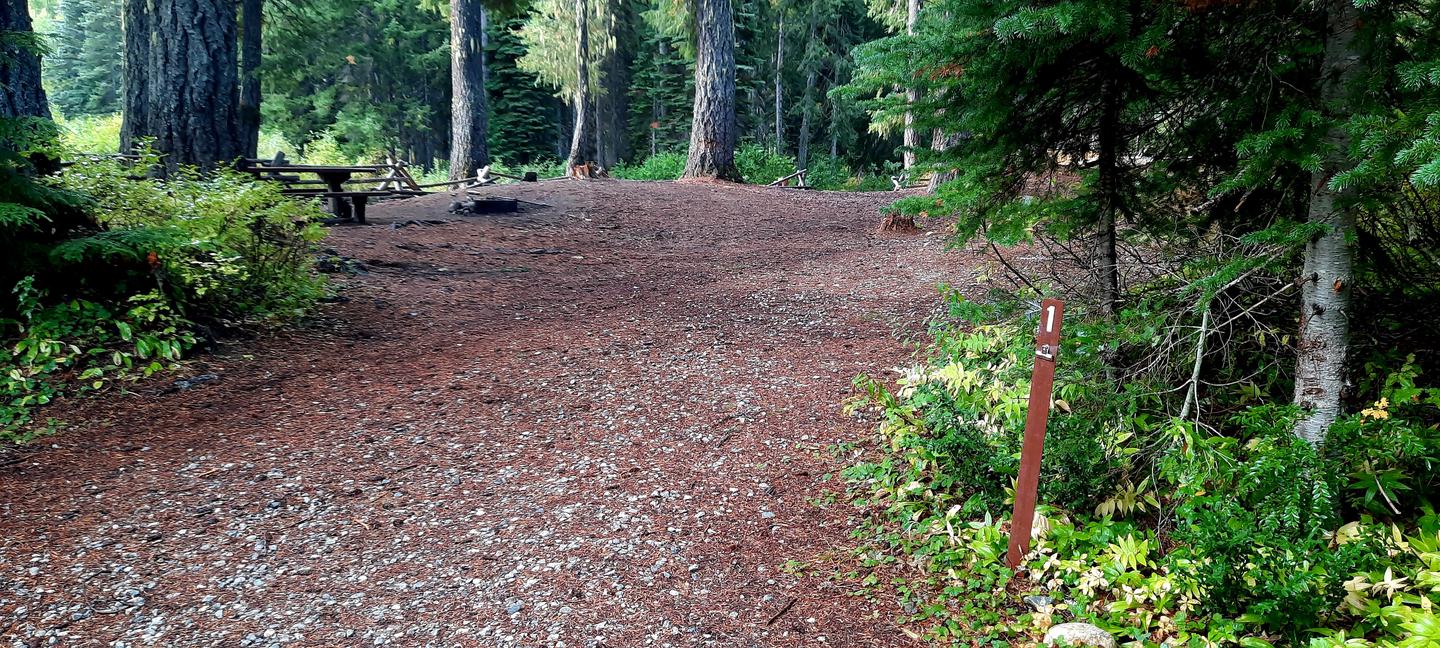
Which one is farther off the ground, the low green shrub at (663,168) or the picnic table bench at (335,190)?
the low green shrub at (663,168)

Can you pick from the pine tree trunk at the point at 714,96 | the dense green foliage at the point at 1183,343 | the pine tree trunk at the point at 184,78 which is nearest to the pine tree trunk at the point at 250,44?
the pine tree trunk at the point at 714,96

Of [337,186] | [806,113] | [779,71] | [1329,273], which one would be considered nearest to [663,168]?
[779,71]

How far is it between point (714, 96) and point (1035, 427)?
14.7 meters

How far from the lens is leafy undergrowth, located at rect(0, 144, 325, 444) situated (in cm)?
494

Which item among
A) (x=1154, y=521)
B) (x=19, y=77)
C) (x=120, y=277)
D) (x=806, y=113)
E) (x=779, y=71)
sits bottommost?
(x=1154, y=521)

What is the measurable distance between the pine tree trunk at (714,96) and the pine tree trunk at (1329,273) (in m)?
14.4

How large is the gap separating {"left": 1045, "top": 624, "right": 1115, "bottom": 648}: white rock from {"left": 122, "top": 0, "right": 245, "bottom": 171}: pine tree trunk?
28.5ft

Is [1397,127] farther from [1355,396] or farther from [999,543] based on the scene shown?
[999,543]

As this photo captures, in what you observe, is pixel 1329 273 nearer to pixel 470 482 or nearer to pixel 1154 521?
pixel 1154 521

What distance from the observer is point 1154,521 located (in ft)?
11.5

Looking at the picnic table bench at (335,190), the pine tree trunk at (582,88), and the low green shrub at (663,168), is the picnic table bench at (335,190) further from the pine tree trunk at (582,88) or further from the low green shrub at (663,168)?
the low green shrub at (663,168)

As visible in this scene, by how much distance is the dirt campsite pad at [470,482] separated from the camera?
3.22 m

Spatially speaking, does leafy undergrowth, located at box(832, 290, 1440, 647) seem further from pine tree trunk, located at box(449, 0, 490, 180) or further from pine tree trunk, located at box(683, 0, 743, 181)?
pine tree trunk, located at box(449, 0, 490, 180)

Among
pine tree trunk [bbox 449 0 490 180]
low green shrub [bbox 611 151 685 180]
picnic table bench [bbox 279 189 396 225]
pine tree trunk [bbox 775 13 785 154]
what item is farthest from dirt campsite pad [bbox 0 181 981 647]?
pine tree trunk [bbox 775 13 785 154]
